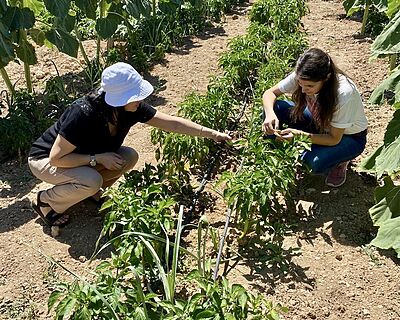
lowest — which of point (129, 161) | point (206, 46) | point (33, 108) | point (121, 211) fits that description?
point (206, 46)

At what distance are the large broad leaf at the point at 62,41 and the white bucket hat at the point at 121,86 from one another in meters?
2.13

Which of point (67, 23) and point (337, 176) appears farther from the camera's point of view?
point (67, 23)

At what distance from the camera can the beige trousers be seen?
3566 mm

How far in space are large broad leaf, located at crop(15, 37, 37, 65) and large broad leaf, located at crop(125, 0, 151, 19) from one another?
117 centimetres

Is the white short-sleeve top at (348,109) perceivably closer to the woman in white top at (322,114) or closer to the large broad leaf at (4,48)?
the woman in white top at (322,114)

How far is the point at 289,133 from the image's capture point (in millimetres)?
3820

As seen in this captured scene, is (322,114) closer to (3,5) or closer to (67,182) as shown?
(67,182)

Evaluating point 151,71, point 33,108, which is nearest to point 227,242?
point 33,108

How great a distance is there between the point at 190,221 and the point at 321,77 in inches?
48.3

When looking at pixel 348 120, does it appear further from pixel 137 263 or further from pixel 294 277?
pixel 137 263

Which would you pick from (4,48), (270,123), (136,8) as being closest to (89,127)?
(270,123)

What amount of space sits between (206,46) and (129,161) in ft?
12.0

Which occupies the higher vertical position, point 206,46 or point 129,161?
point 129,161

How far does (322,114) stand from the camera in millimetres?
3760
